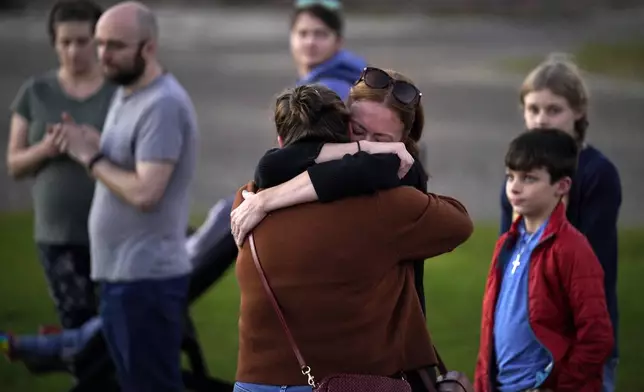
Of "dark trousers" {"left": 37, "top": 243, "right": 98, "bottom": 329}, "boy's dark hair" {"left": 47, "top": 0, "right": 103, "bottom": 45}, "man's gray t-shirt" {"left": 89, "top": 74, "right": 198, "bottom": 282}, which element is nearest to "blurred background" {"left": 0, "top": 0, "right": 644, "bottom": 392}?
"dark trousers" {"left": 37, "top": 243, "right": 98, "bottom": 329}

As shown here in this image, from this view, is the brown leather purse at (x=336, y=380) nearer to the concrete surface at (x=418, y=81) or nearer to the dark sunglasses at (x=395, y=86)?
the dark sunglasses at (x=395, y=86)

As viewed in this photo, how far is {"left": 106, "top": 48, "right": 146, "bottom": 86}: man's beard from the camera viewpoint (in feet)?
18.2

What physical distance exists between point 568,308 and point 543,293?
11cm

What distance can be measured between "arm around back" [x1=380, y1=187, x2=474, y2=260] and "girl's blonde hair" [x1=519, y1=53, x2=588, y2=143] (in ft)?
5.46

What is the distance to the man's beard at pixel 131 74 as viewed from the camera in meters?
5.56

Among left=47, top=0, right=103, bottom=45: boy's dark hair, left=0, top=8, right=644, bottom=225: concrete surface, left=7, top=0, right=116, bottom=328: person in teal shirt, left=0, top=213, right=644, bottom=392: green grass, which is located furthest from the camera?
left=0, top=8, right=644, bottom=225: concrete surface

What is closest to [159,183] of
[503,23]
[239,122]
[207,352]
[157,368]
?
[157,368]

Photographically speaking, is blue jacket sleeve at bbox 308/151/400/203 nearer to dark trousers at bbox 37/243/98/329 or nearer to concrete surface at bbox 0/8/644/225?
dark trousers at bbox 37/243/98/329

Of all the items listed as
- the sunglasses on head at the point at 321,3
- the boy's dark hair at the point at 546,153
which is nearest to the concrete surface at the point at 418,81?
the sunglasses on head at the point at 321,3

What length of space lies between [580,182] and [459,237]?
1450 millimetres

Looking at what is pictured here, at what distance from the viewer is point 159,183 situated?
5.45 meters

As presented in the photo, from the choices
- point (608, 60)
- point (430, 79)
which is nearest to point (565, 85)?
point (430, 79)

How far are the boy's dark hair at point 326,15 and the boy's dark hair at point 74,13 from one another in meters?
1.05

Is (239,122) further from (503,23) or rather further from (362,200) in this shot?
(362,200)
